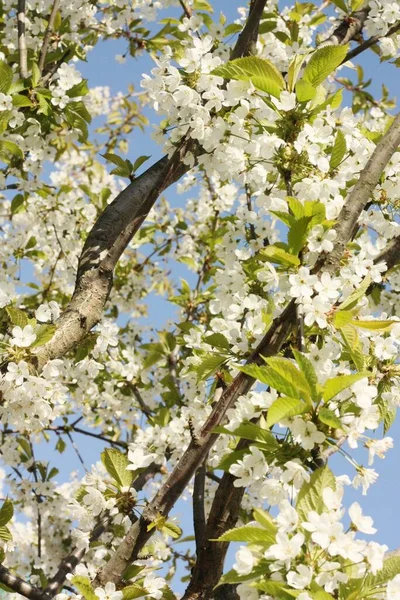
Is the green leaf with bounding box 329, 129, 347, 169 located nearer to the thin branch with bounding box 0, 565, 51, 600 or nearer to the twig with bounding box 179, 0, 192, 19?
the thin branch with bounding box 0, 565, 51, 600

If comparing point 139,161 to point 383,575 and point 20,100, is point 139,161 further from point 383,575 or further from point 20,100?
point 383,575

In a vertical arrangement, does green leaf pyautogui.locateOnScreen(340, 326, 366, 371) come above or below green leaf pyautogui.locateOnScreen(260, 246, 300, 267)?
below

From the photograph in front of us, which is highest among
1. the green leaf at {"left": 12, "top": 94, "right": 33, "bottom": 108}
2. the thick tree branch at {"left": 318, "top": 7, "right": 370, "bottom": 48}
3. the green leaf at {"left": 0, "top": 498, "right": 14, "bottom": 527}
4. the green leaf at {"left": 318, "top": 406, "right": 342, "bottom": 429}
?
the thick tree branch at {"left": 318, "top": 7, "right": 370, "bottom": 48}

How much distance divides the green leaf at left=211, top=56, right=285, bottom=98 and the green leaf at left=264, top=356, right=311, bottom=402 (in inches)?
33.4

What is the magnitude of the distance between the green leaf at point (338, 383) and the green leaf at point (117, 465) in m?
0.80

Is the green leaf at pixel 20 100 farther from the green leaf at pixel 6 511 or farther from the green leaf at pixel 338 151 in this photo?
the green leaf at pixel 6 511

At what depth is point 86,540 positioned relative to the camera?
7.09ft

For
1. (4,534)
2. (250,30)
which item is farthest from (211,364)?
(250,30)

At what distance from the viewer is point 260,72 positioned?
179 centimetres

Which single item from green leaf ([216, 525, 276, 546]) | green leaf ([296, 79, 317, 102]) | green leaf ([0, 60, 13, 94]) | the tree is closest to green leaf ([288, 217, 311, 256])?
the tree

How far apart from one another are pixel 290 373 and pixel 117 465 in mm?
808

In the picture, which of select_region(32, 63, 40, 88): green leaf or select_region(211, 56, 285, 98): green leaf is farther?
select_region(32, 63, 40, 88): green leaf

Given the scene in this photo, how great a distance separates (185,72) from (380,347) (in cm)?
116

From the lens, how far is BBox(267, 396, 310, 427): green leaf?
1.25 meters
